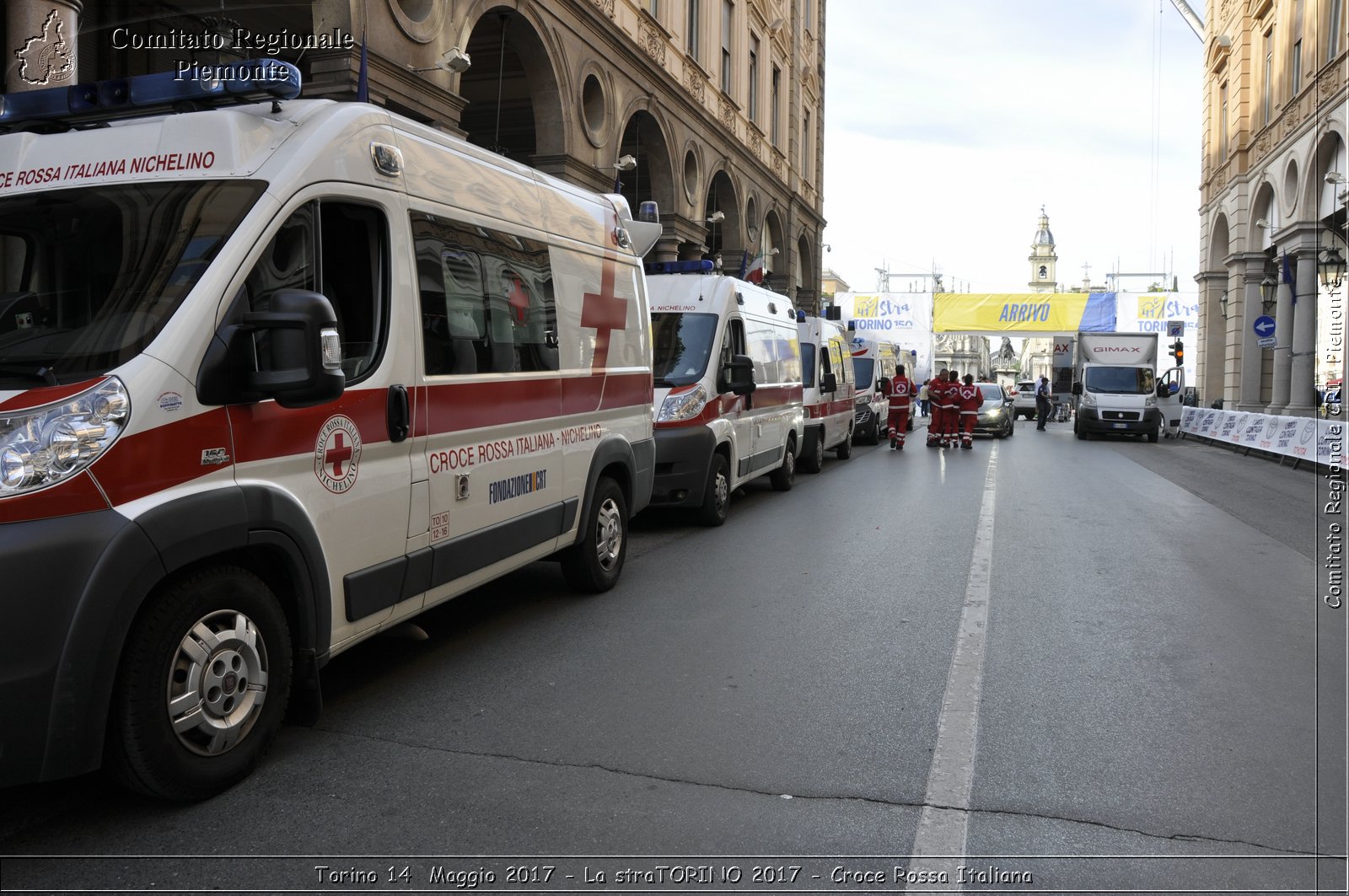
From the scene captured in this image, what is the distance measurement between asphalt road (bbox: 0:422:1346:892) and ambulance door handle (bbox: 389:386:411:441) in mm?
1244

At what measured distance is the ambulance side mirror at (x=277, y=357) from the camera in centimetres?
370

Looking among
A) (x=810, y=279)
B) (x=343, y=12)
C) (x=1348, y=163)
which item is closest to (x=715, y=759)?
(x=343, y=12)

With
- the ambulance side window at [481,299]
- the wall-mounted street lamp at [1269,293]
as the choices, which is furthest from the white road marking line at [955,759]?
the wall-mounted street lamp at [1269,293]

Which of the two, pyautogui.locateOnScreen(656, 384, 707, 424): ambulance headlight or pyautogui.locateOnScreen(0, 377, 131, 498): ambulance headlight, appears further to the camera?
pyautogui.locateOnScreen(656, 384, 707, 424): ambulance headlight

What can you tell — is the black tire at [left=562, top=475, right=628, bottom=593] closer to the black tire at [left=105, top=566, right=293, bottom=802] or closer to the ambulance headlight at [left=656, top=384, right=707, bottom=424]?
the ambulance headlight at [left=656, top=384, right=707, bottom=424]

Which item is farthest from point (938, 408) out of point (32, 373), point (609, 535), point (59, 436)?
point (59, 436)

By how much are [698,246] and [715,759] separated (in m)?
19.2

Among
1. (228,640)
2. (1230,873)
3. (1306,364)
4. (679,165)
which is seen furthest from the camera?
(1306,364)

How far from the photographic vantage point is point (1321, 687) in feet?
17.1

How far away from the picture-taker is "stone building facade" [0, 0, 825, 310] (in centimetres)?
1106

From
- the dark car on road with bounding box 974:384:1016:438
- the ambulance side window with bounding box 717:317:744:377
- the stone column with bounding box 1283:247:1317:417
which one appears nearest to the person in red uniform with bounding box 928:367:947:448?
the dark car on road with bounding box 974:384:1016:438

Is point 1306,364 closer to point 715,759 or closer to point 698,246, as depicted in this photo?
point 698,246

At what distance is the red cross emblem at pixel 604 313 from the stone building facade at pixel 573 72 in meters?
3.16

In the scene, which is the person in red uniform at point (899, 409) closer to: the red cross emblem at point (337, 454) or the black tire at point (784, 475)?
the black tire at point (784, 475)
